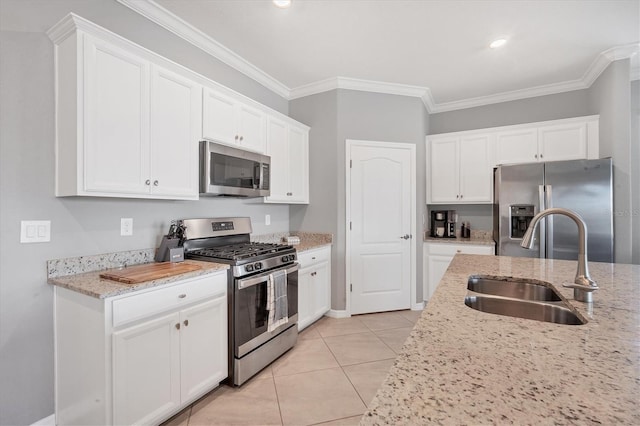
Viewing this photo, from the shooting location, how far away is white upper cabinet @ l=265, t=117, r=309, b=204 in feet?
10.1

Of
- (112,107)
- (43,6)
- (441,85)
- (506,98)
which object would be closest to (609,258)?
(506,98)

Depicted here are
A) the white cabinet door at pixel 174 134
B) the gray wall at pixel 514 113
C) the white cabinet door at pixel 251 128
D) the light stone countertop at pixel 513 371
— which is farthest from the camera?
the gray wall at pixel 514 113

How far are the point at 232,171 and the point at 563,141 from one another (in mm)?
3722

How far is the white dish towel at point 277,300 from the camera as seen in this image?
231cm

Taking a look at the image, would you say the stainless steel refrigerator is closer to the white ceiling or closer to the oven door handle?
the white ceiling

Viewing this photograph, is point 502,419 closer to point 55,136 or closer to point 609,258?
point 55,136

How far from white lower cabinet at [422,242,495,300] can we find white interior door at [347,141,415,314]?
0.28m

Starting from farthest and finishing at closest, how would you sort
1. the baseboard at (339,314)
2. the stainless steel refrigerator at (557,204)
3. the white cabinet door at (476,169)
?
the white cabinet door at (476,169) < the baseboard at (339,314) < the stainless steel refrigerator at (557,204)

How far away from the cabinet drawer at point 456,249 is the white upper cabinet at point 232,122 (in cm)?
250

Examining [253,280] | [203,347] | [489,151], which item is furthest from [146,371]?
[489,151]

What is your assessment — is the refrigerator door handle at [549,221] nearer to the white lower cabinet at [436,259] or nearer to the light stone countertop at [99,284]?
the white lower cabinet at [436,259]

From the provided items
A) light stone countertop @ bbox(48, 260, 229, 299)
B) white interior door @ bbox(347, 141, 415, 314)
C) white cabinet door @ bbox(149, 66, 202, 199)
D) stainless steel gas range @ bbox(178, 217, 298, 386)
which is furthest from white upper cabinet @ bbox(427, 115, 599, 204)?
light stone countertop @ bbox(48, 260, 229, 299)

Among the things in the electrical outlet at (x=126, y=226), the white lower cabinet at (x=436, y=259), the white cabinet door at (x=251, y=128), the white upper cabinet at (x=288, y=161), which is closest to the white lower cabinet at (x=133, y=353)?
the electrical outlet at (x=126, y=226)

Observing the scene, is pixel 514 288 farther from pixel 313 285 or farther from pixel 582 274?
pixel 313 285
